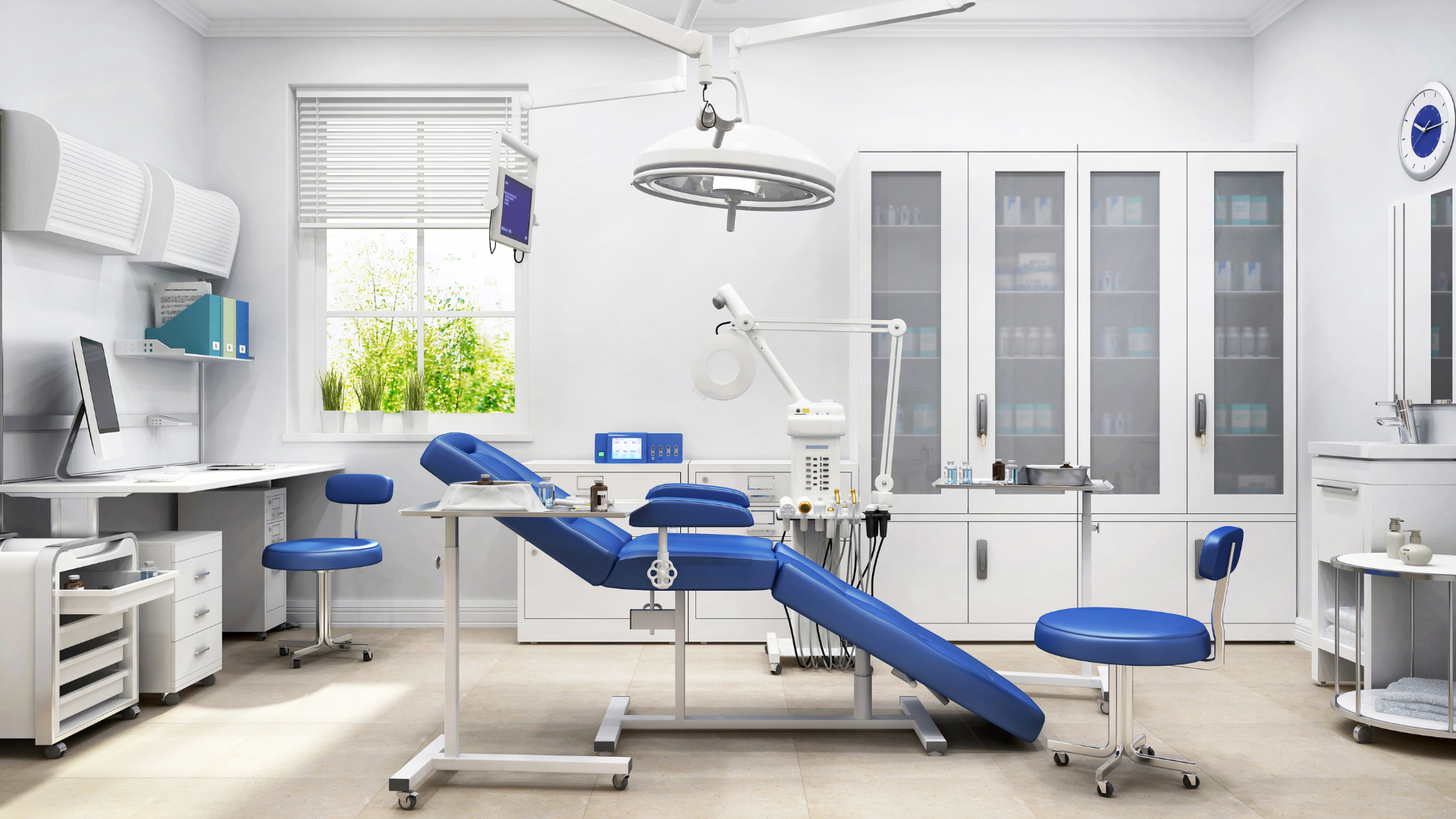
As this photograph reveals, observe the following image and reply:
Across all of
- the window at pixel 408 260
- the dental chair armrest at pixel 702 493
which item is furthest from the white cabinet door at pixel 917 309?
the window at pixel 408 260

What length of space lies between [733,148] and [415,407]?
3173 mm

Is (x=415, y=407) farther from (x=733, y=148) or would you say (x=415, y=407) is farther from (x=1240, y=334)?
(x=1240, y=334)

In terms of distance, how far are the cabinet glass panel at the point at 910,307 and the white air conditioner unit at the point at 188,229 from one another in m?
3.37

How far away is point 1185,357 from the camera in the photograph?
14.3ft

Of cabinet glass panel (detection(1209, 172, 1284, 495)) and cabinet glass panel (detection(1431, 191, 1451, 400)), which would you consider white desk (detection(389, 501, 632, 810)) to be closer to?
cabinet glass panel (detection(1209, 172, 1284, 495))

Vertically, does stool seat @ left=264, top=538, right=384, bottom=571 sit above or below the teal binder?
below

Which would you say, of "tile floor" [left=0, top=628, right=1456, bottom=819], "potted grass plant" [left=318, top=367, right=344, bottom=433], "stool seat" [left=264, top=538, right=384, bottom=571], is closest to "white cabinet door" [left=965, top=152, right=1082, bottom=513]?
"tile floor" [left=0, top=628, right=1456, bottom=819]

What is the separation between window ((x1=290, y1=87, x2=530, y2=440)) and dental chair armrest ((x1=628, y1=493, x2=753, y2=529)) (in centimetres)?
237

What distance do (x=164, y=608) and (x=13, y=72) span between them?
222 centimetres

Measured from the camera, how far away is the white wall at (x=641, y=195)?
480 centimetres

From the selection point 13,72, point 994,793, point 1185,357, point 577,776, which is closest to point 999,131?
point 1185,357

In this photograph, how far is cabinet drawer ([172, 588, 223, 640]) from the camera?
350 cm

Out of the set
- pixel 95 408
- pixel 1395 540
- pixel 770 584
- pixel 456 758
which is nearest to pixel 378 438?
pixel 95 408

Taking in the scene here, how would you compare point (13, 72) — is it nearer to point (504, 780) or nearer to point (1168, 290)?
point (504, 780)
